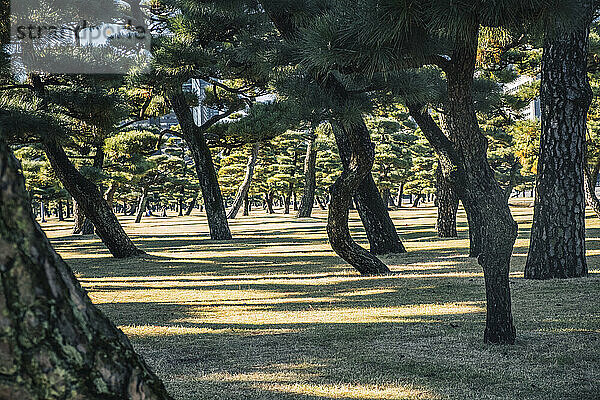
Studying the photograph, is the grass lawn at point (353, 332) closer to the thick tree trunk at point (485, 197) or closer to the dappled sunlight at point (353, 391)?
the dappled sunlight at point (353, 391)

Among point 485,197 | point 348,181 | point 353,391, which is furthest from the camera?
point 348,181

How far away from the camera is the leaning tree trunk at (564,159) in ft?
21.9

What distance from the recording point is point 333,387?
3.17 m

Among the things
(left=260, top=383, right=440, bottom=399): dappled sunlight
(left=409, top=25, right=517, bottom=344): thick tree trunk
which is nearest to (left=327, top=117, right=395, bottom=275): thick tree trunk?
(left=409, top=25, right=517, bottom=344): thick tree trunk

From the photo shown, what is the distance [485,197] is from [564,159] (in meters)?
3.39

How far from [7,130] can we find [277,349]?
5.45m

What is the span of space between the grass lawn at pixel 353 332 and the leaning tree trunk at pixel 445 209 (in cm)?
365

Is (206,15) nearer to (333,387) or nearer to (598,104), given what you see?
(333,387)

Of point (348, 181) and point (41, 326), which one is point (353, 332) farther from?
point (41, 326)

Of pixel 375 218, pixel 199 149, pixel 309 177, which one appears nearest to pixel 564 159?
pixel 375 218

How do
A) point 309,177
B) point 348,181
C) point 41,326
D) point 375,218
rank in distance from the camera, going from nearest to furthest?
point 41,326 → point 348,181 → point 375,218 → point 309,177

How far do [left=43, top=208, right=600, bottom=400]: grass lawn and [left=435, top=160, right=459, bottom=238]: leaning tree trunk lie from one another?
144 inches

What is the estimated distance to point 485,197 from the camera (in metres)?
3.88

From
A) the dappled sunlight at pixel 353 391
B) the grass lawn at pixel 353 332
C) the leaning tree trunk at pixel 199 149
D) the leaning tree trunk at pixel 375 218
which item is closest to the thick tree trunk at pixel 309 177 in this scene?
the leaning tree trunk at pixel 199 149
